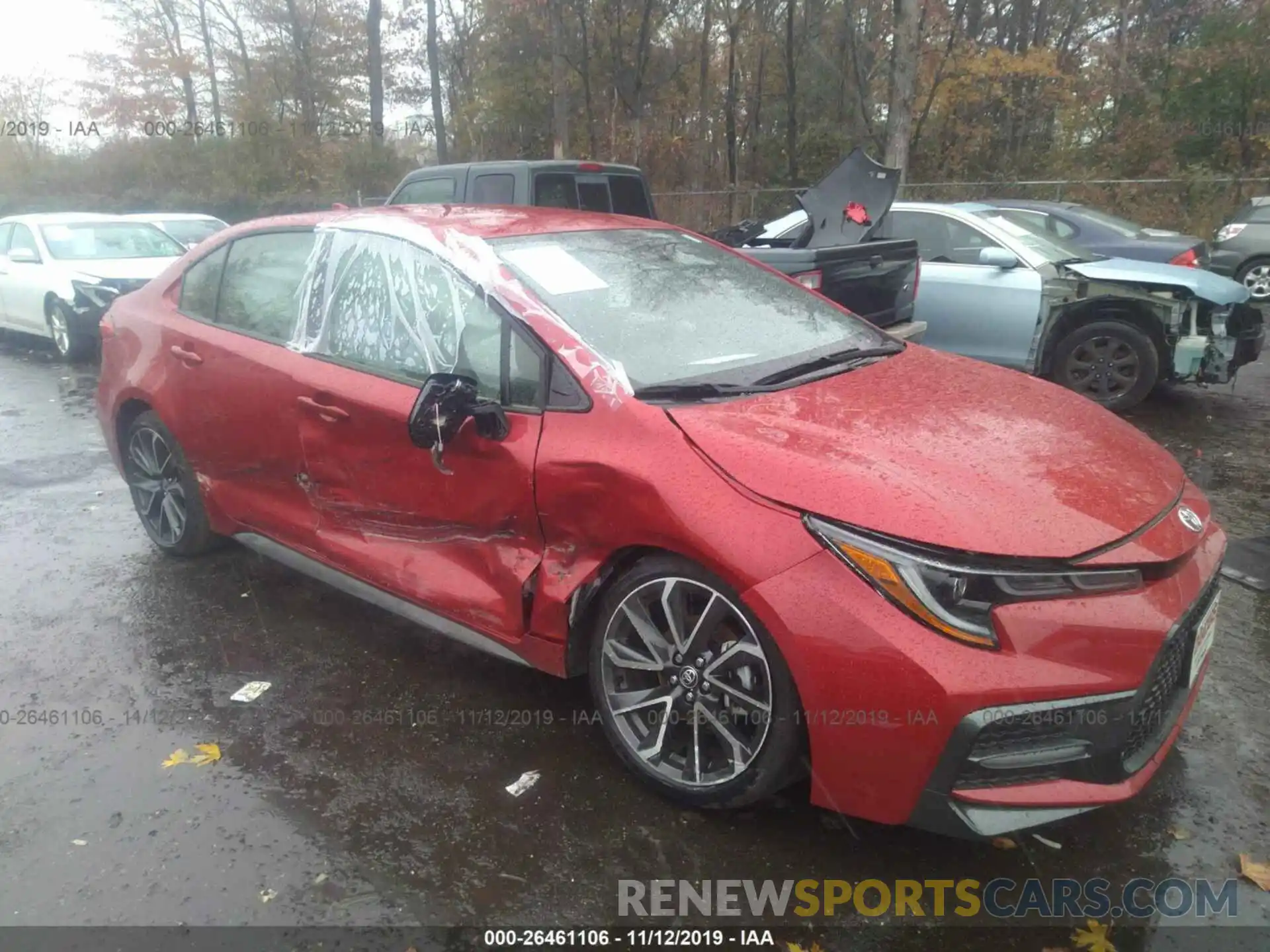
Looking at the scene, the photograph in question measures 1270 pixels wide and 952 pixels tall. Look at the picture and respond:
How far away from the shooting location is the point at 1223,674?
11.4 ft

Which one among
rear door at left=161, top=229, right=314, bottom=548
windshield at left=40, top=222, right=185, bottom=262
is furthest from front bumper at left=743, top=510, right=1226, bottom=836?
windshield at left=40, top=222, right=185, bottom=262

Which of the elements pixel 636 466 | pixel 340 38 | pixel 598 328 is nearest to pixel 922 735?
pixel 636 466

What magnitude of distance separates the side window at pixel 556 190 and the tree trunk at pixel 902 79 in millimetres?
8385

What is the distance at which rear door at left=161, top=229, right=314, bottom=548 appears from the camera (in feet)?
12.4

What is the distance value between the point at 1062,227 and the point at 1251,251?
16.6 ft

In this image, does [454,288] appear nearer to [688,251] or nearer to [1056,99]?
[688,251]

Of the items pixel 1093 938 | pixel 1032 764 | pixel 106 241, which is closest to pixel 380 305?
pixel 1032 764

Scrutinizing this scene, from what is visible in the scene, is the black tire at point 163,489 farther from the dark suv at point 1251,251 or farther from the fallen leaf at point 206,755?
the dark suv at point 1251,251

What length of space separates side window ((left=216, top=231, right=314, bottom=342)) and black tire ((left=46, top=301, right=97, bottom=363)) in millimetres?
6967

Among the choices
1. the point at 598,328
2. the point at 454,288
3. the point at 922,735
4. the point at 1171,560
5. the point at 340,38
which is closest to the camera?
the point at 922,735

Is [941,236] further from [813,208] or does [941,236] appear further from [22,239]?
[22,239]

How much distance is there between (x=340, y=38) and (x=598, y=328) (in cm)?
3334

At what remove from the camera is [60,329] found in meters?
10.1

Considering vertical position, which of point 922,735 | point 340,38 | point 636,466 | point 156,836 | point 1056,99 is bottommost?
point 156,836
